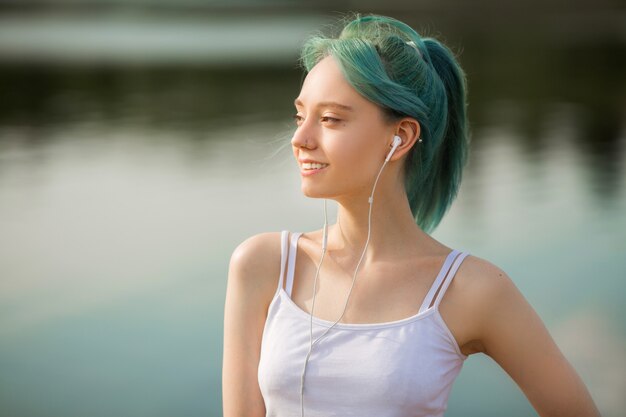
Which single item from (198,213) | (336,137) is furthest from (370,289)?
(198,213)

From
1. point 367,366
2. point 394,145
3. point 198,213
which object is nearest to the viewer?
point 367,366

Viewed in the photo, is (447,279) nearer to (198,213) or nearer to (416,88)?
(416,88)

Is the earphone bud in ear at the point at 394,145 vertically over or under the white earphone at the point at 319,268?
over

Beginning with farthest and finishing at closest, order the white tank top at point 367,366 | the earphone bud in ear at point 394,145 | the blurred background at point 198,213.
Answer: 1. the blurred background at point 198,213
2. the earphone bud in ear at point 394,145
3. the white tank top at point 367,366

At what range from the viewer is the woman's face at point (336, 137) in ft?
7.02

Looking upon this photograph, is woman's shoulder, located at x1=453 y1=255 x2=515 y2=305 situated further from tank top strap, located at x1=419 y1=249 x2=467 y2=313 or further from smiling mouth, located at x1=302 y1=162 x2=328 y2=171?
smiling mouth, located at x1=302 y1=162 x2=328 y2=171

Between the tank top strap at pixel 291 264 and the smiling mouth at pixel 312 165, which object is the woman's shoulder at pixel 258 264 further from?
the smiling mouth at pixel 312 165

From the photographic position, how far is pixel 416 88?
7.26 feet

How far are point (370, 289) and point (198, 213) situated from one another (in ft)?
16.4

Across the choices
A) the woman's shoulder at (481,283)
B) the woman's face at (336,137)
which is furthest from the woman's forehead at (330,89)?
the woman's shoulder at (481,283)

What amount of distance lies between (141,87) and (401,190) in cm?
1337

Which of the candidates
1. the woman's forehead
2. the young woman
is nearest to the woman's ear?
the young woman

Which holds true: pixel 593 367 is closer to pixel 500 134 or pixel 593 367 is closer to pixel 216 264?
pixel 216 264

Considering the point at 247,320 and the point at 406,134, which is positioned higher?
the point at 406,134
